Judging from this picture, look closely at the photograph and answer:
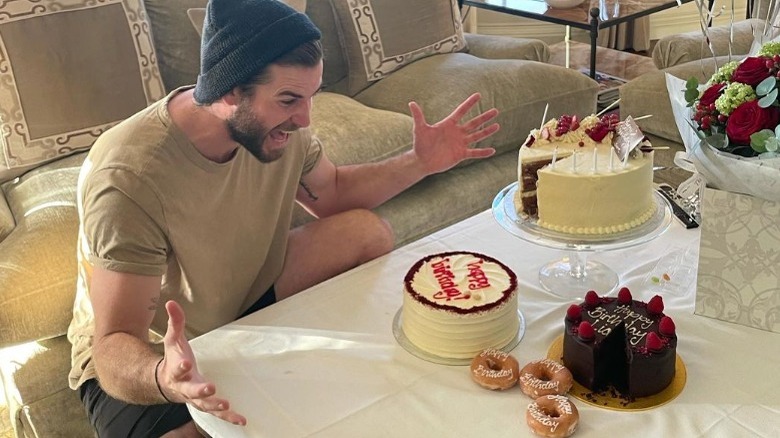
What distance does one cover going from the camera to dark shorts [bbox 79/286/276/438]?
146cm

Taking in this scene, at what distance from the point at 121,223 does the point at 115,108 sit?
42.3 inches

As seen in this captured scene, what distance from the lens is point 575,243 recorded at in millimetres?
1400

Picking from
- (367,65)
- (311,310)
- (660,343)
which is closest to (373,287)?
(311,310)

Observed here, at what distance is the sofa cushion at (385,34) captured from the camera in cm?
281

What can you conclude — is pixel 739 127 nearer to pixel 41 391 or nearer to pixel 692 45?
pixel 41 391

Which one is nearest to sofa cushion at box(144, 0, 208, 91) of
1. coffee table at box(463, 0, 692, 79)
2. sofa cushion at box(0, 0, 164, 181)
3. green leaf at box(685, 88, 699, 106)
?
sofa cushion at box(0, 0, 164, 181)

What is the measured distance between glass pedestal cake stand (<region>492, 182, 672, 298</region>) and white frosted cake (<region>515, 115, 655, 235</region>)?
17 mm

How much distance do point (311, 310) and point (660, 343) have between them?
1.97 ft

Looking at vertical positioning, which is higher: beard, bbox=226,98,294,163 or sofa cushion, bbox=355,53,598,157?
beard, bbox=226,98,294,163

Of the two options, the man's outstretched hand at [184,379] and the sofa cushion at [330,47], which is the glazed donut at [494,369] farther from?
the sofa cushion at [330,47]

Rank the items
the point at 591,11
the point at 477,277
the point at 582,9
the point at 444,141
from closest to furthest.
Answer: the point at 477,277, the point at 444,141, the point at 591,11, the point at 582,9

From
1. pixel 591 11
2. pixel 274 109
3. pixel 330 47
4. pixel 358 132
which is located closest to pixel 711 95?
pixel 274 109

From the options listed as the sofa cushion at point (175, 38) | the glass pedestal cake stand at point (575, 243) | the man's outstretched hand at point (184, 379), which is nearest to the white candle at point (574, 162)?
the glass pedestal cake stand at point (575, 243)

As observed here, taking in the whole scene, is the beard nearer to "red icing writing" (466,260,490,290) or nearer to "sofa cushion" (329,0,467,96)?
"red icing writing" (466,260,490,290)
